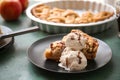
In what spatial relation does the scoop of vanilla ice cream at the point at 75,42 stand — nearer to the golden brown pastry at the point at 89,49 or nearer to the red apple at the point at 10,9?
the golden brown pastry at the point at 89,49

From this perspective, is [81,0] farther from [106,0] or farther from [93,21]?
[93,21]

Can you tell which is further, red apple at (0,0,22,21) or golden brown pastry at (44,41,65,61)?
red apple at (0,0,22,21)

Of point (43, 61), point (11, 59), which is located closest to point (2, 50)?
point (11, 59)

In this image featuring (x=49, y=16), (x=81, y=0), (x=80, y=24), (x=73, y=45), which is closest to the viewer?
(x=73, y=45)

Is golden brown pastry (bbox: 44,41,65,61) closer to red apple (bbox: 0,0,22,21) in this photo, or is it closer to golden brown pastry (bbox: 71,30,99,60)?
golden brown pastry (bbox: 71,30,99,60)

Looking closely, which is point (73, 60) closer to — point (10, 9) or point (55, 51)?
point (55, 51)

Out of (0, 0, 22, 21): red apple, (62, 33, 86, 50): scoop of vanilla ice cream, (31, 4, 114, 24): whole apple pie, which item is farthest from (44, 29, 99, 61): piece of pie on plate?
(0, 0, 22, 21): red apple
